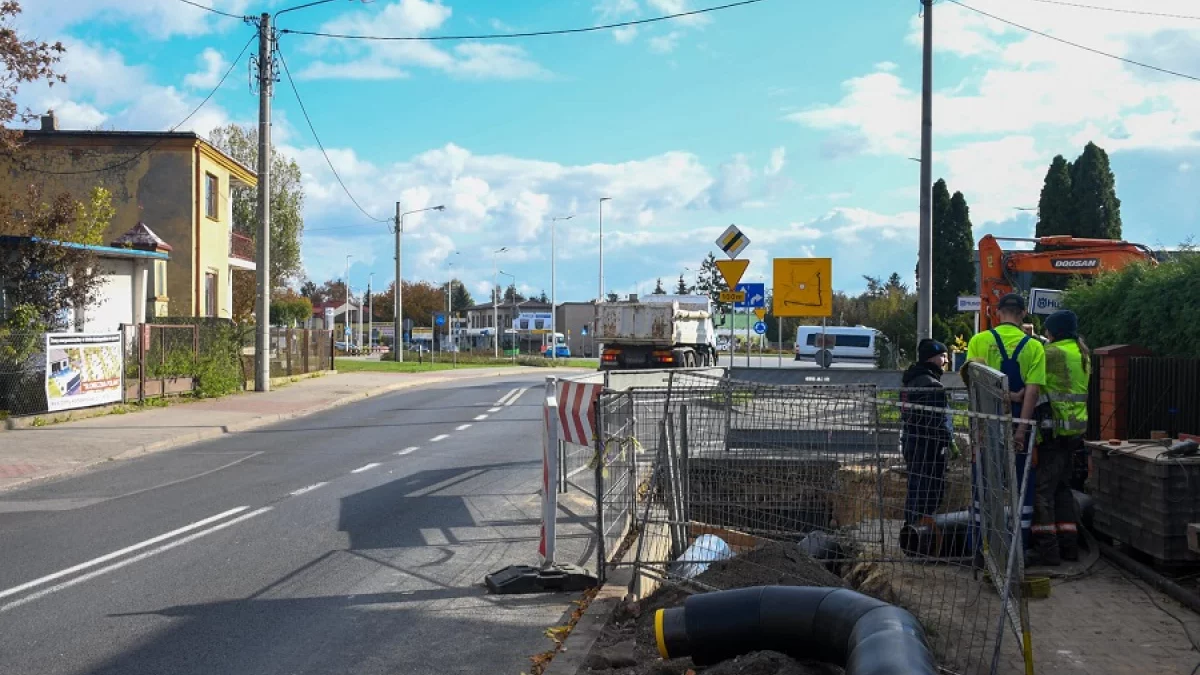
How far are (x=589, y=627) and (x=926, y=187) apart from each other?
1119 cm

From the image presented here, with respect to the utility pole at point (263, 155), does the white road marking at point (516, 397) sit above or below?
below

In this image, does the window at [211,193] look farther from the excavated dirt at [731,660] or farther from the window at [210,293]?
the excavated dirt at [731,660]

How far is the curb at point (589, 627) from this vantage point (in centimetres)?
550

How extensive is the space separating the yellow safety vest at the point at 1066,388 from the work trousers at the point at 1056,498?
0.13 m

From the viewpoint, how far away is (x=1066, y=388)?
7.56m

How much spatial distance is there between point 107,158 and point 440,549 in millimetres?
32200

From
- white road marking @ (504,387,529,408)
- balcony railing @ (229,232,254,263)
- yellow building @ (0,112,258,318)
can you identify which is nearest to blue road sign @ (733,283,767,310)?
white road marking @ (504,387,529,408)

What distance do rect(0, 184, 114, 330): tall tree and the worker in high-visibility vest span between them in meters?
18.3

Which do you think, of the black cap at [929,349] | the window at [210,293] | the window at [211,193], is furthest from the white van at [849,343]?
the black cap at [929,349]

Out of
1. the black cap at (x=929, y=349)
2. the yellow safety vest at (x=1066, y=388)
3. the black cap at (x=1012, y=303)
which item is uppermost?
the black cap at (x=1012, y=303)

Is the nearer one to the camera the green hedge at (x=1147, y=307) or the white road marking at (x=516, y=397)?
the green hedge at (x=1147, y=307)

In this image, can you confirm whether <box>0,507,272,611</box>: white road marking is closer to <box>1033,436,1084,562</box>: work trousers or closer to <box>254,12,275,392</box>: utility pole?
<box>1033,436,1084,562</box>: work trousers

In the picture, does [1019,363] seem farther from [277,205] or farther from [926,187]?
[277,205]

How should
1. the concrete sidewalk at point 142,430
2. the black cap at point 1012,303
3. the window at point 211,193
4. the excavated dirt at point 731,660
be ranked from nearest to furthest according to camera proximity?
the excavated dirt at point 731,660 → the black cap at point 1012,303 → the concrete sidewalk at point 142,430 → the window at point 211,193
